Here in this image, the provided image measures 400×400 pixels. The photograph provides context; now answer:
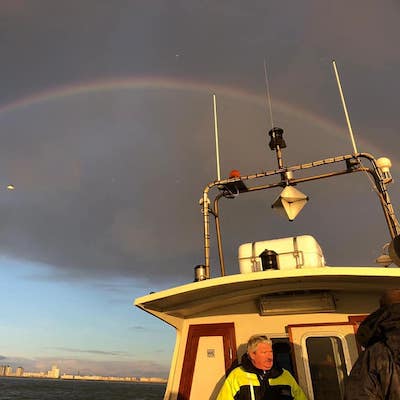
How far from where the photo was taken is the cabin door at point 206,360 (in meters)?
5.54

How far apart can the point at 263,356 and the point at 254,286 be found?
1435 millimetres

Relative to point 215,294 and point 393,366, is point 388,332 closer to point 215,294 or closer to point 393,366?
point 393,366

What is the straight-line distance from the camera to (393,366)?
2.53 m

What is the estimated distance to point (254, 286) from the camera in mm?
5254

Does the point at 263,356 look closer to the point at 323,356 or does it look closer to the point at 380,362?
the point at 380,362

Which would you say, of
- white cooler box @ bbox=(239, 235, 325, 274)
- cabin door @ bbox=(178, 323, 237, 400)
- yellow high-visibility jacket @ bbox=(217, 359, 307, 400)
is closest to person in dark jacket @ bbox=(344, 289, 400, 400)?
yellow high-visibility jacket @ bbox=(217, 359, 307, 400)

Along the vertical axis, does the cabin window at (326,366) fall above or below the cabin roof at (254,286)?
below

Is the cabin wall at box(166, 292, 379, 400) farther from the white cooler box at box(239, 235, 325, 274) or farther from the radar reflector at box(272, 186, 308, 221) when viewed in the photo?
the radar reflector at box(272, 186, 308, 221)

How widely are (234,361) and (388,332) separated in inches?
139

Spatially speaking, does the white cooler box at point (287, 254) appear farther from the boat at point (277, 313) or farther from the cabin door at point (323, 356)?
the cabin door at point (323, 356)

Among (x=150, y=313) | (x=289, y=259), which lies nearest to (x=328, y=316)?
(x=289, y=259)

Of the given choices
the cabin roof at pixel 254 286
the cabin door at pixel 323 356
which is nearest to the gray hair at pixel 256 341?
the cabin roof at pixel 254 286

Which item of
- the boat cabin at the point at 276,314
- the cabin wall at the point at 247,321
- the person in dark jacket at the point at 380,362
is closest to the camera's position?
the person in dark jacket at the point at 380,362

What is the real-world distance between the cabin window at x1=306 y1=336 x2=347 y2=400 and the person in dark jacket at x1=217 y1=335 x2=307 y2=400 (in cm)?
141
